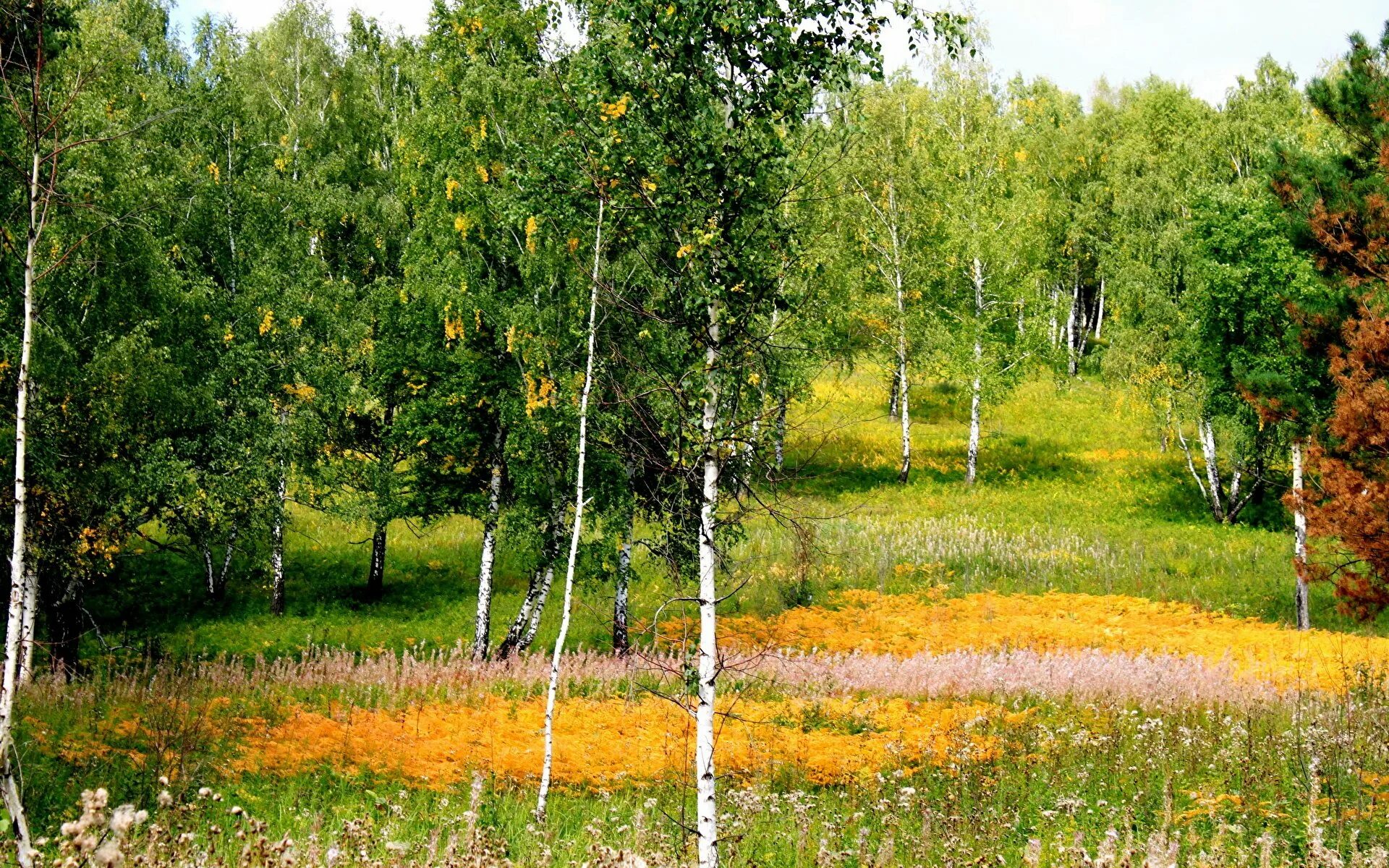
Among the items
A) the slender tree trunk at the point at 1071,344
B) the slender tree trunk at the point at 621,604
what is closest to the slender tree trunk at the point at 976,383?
the slender tree trunk at the point at 1071,344

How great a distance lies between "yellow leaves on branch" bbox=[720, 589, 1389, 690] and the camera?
15.6m

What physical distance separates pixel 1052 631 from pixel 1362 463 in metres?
6.08

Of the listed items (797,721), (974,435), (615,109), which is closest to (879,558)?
(974,435)

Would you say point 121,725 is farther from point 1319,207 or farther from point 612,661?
point 1319,207

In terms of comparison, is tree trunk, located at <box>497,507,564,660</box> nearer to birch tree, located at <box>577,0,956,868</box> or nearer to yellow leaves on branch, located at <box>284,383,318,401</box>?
yellow leaves on branch, located at <box>284,383,318,401</box>

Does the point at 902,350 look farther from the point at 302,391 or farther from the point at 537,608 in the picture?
the point at 302,391

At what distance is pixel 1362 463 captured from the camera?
48.5 ft

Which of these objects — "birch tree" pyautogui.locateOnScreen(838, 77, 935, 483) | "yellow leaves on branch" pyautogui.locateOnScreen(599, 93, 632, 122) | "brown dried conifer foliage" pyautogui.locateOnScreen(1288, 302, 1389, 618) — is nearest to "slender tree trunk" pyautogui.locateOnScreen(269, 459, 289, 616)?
"yellow leaves on branch" pyautogui.locateOnScreen(599, 93, 632, 122)

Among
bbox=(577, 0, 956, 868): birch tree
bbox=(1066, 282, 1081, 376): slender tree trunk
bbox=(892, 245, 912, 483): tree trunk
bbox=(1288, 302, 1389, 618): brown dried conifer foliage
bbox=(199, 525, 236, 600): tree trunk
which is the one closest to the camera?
bbox=(577, 0, 956, 868): birch tree

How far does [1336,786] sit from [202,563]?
22.9 m

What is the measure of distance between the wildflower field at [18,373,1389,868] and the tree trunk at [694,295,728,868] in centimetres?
20

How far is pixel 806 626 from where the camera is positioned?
779 inches

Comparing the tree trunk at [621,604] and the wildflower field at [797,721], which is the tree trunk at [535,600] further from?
the tree trunk at [621,604]

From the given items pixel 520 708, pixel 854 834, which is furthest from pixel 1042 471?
pixel 854 834
